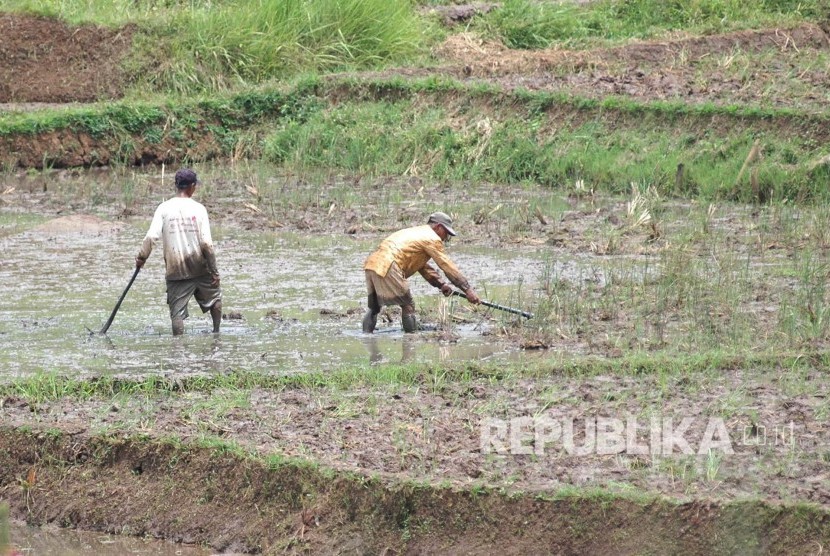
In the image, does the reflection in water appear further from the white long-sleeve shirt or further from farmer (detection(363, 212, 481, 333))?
the white long-sleeve shirt

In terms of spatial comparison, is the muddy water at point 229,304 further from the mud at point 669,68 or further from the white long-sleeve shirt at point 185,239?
the mud at point 669,68

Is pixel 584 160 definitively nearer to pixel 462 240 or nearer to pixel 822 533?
pixel 462 240

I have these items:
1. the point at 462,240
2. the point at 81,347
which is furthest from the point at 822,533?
the point at 462,240

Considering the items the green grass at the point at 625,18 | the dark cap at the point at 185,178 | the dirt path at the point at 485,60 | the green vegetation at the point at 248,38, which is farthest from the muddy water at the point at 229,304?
the green grass at the point at 625,18

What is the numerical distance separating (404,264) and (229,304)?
1641 mm

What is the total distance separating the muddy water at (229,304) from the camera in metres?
8.79

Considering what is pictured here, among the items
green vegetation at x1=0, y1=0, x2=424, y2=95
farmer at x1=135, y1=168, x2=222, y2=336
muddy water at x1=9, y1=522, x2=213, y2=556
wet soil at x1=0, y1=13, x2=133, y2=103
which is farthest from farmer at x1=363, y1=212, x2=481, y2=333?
wet soil at x1=0, y1=13, x2=133, y2=103

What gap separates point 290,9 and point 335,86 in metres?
1.97

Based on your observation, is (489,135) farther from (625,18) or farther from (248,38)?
(625,18)

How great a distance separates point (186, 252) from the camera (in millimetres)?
9359

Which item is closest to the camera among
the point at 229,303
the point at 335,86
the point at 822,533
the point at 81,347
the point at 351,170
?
the point at 822,533

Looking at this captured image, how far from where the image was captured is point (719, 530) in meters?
5.70

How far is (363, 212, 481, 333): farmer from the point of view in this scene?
9273 millimetres

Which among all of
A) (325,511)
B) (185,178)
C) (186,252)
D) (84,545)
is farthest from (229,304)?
(325,511)
